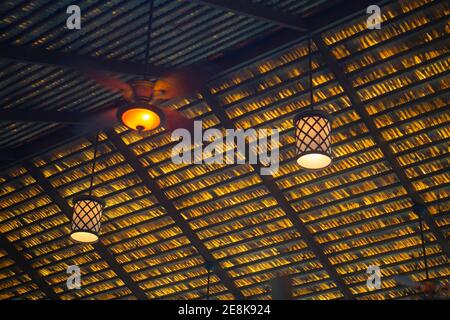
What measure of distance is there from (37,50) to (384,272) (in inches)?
215

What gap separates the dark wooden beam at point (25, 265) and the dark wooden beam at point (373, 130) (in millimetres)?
6542

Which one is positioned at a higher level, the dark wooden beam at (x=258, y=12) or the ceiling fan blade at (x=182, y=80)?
the dark wooden beam at (x=258, y=12)

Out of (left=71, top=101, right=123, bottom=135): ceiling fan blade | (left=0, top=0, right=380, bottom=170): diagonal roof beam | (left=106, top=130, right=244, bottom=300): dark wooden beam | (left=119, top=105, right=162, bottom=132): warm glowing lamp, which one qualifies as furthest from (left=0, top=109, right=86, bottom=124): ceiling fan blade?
(left=119, top=105, right=162, bottom=132): warm glowing lamp

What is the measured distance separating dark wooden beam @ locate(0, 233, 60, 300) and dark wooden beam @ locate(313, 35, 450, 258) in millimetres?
→ 6542

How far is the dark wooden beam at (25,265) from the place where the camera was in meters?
12.0

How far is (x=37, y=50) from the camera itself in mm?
6891

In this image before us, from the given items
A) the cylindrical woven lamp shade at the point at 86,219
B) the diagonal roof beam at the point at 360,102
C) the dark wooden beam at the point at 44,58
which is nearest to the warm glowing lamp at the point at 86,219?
the cylindrical woven lamp shade at the point at 86,219

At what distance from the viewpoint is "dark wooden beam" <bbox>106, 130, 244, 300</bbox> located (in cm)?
1004

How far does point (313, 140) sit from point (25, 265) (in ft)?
24.1

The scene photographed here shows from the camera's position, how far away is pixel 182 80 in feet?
19.1

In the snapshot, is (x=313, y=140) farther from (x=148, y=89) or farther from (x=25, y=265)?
(x=25, y=265)

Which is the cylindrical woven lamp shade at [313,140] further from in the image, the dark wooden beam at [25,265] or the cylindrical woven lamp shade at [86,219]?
the dark wooden beam at [25,265]

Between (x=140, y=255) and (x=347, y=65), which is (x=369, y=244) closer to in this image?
(x=347, y=65)
